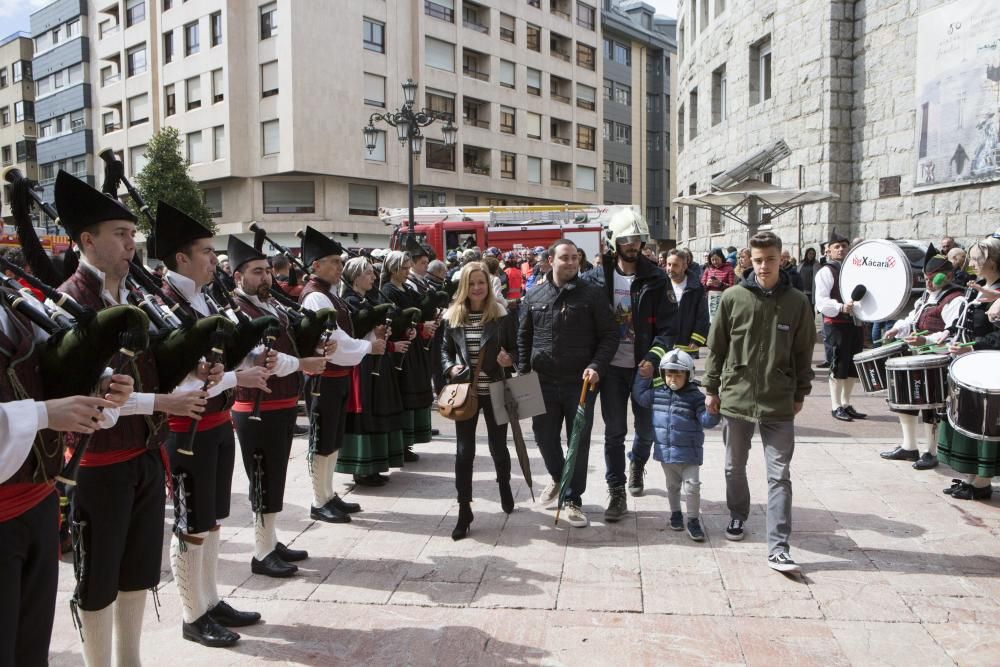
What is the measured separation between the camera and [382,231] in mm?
38469

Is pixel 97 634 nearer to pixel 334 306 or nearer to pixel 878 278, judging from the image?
pixel 334 306

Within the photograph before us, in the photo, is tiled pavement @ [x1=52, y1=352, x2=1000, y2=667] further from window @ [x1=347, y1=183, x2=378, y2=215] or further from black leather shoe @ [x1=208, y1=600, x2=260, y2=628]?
window @ [x1=347, y1=183, x2=378, y2=215]

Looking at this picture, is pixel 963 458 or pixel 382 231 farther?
pixel 382 231

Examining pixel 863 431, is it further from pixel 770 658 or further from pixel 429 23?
pixel 429 23

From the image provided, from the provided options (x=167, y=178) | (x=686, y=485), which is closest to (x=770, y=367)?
(x=686, y=485)

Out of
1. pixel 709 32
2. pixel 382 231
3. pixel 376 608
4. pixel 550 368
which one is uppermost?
pixel 709 32

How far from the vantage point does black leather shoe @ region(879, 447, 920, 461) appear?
7242 millimetres

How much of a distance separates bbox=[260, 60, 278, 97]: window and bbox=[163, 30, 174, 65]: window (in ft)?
22.4

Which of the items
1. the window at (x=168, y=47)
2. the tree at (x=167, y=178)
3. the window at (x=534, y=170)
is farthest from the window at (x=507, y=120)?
the tree at (x=167, y=178)

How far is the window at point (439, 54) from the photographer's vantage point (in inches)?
1578

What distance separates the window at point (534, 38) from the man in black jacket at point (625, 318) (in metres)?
43.1

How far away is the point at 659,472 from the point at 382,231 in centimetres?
3277

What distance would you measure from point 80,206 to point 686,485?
13.4 ft

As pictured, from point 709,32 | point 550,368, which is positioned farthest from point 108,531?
point 709,32
